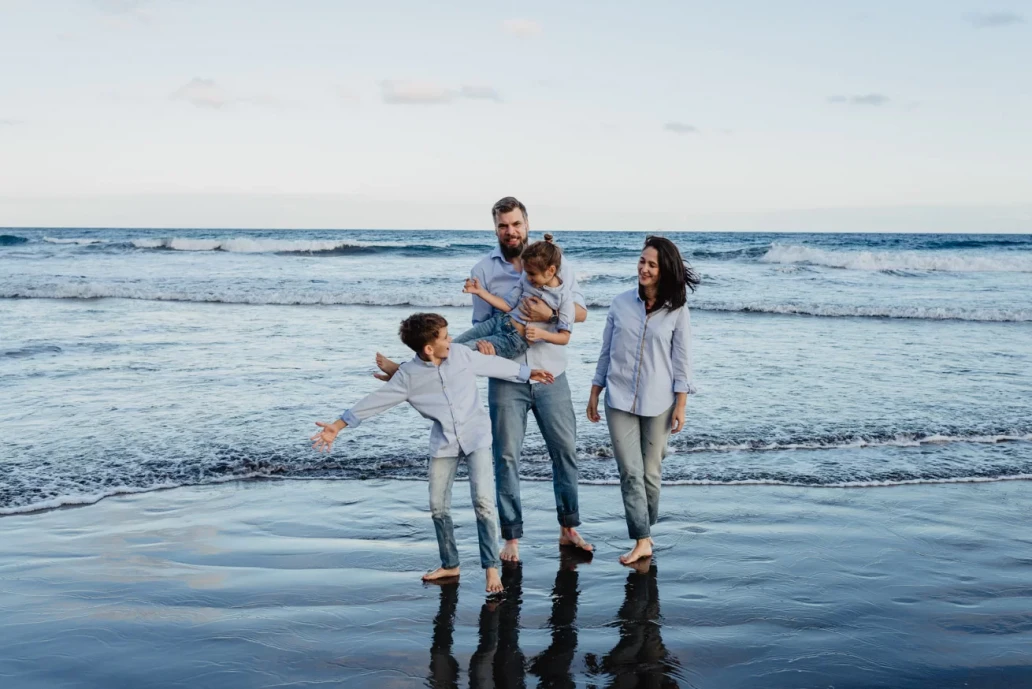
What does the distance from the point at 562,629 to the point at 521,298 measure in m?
1.84

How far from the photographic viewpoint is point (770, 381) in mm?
10328

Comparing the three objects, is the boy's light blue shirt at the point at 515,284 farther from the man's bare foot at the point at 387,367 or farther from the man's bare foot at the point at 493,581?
the man's bare foot at the point at 493,581

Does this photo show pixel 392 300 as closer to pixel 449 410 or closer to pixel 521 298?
pixel 521 298

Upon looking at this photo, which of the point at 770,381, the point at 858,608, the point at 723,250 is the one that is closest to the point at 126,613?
the point at 858,608

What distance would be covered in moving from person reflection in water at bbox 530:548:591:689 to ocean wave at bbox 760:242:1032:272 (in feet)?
101

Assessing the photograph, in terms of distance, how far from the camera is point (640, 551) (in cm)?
493

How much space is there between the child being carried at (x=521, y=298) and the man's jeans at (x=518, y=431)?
0.28 metres

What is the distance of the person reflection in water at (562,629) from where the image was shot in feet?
11.7

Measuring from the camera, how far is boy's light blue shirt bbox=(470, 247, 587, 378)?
15.8 feet

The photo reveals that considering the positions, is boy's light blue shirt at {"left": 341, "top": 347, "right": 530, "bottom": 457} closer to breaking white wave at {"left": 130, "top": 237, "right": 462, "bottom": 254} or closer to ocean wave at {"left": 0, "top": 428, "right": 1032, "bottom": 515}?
ocean wave at {"left": 0, "top": 428, "right": 1032, "bottom": 515}

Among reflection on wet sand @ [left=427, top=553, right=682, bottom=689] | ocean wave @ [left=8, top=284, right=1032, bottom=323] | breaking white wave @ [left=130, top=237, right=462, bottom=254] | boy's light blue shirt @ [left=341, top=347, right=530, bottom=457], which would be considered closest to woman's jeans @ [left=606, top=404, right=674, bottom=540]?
reflection on wet sand @ [left=427, top=553, right=682, bottom=689]

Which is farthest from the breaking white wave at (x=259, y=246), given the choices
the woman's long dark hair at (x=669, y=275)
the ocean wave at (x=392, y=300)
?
the woman's long dark hair at (x=669, y=275)

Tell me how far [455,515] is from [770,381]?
5.88 metres

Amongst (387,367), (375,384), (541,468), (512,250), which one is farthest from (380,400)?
(375,384)
